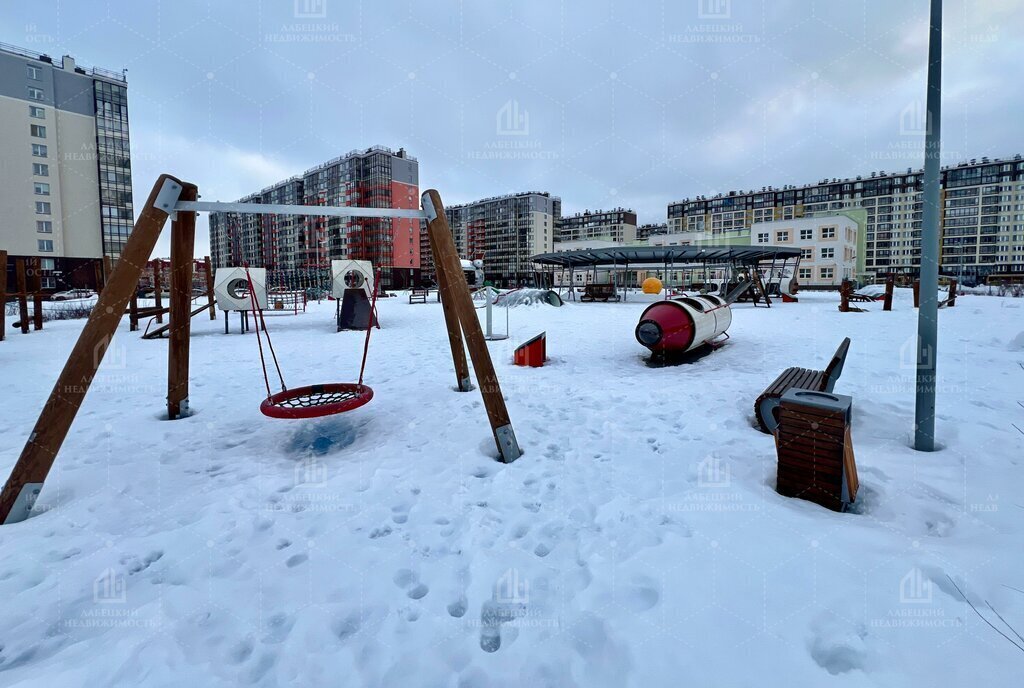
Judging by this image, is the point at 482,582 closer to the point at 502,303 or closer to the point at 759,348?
the point at 759,348

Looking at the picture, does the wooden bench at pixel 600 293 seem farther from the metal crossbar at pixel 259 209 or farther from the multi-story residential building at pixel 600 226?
the multi-story residential building at pixel 600 226

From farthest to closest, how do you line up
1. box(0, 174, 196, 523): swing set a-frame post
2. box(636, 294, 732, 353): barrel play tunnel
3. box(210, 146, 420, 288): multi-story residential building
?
box(210, 146, 420, 288): multi-story residential building
box(636, 294, 732, 353): barrel play tunnel
box(0, 174, 196, 523): swing set a-frame post

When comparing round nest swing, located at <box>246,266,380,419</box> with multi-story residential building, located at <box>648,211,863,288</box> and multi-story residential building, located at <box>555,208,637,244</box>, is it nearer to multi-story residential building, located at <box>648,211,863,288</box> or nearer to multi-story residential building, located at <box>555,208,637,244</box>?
multi-story residential building, located at <box>648,211,863,288</box>

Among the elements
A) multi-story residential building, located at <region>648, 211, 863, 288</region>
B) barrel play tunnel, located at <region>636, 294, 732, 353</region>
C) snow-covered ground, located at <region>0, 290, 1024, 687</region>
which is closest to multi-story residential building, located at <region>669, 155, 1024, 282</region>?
multi-story residential building, located at <region>648, 211, 863, 288</region>

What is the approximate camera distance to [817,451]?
3.24 meters

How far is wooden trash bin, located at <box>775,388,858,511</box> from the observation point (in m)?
3.18

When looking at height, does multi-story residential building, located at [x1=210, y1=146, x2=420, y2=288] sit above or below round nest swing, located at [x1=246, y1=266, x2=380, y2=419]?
above

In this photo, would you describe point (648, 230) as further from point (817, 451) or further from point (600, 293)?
point (817, 451)

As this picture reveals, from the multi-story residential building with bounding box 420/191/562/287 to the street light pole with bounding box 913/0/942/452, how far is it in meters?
104

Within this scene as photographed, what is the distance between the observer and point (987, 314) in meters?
15.5

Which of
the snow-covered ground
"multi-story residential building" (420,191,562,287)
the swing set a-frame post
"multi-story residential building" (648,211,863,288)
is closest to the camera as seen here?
the snow-covered ground

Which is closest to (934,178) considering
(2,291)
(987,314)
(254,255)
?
(987,314)

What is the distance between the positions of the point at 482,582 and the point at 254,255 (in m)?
104

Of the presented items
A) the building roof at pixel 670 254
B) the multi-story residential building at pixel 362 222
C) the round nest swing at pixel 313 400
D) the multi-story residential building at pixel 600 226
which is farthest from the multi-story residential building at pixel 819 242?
the multi-story residential building at pixel 600 226
